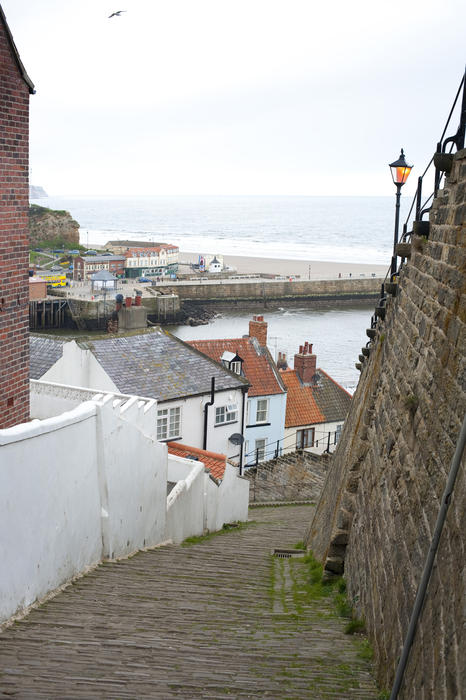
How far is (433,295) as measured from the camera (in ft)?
20.5

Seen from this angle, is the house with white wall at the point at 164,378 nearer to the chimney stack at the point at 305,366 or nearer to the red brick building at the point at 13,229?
the chimney stack at the point at 305,366

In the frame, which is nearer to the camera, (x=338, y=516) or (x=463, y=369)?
(x=463, y=369)

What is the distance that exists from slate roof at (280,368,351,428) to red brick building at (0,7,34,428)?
2395 cm

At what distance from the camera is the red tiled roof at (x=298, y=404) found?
1286 inches

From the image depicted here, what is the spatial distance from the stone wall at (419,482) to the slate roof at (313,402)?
24.1 metres

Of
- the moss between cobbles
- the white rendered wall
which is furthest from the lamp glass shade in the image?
the moss between cobbles

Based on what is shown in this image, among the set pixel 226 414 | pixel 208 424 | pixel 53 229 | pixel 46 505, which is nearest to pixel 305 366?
pixel 226 414

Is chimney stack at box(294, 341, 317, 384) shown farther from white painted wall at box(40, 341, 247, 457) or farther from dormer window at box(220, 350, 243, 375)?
white painted wall at box(40, 341, 247, 457)

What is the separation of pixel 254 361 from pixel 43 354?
10159mm

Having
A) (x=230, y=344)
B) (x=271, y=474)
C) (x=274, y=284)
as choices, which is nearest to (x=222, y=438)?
(x=271, y=474)

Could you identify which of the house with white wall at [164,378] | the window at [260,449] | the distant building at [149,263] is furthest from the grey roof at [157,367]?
the distant building at [149,263]

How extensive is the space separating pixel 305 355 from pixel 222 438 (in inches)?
347

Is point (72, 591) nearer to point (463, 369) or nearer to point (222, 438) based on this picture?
point (463, 369)

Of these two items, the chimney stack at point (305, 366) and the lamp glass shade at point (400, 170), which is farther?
the chimney stack at point (305, 366)
